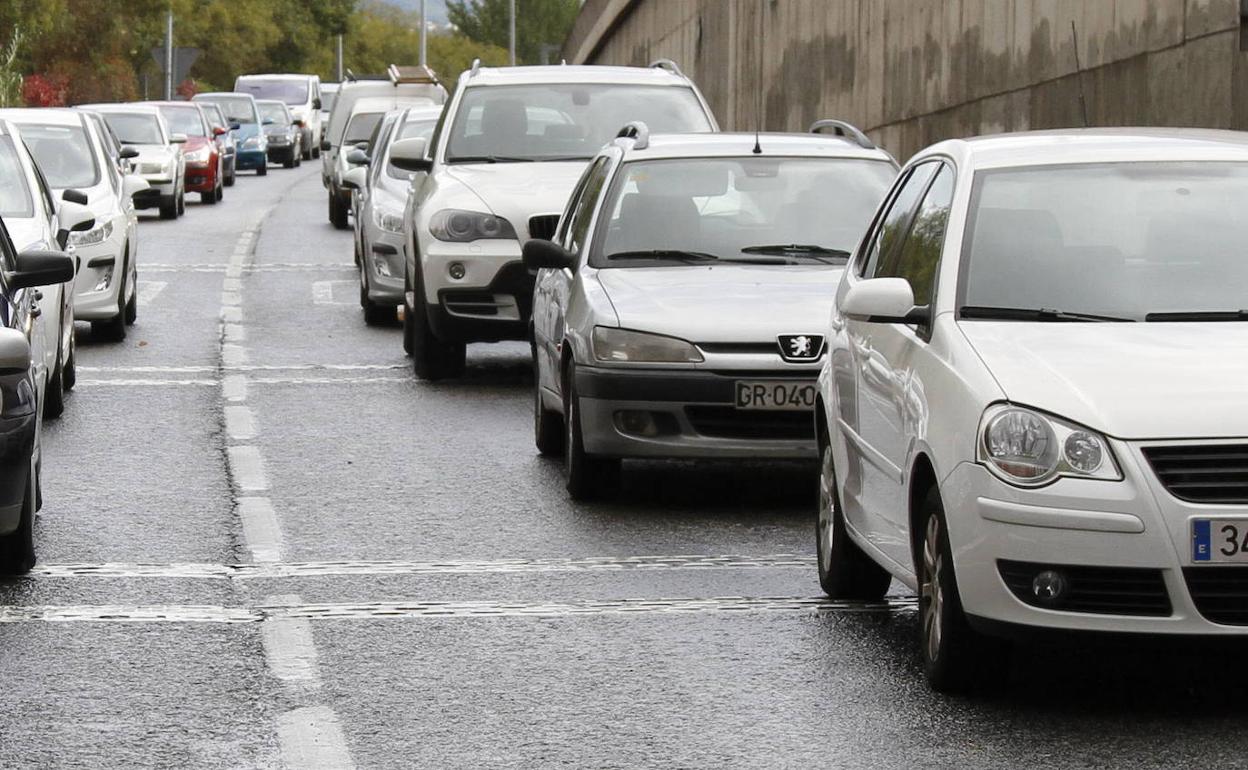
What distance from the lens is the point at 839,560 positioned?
8.38 m

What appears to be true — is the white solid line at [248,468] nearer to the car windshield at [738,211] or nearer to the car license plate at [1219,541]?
the car windshield at [738,211]

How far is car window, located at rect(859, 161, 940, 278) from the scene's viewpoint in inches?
322

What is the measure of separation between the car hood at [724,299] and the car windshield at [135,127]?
2722 centimetres

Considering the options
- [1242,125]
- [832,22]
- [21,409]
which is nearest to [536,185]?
[1242,125]

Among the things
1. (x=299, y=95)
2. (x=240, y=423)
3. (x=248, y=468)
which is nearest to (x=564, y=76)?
(x=240, y=423)

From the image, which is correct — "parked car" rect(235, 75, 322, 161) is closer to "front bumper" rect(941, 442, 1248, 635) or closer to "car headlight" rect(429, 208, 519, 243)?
"car headlight" rect(429, 208, 519, 243)

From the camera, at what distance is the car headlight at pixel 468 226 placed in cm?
1571

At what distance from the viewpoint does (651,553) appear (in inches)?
376

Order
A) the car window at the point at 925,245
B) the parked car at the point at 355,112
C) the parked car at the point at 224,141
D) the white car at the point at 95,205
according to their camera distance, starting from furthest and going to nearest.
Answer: the parked car at the point at 224,141 < the parked car at the point at 355,112 < the white car at the point at 95,205 < the car window at the point at 925,245

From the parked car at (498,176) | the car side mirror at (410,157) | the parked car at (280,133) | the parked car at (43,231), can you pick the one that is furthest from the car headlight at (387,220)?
the parked car at (280,133)

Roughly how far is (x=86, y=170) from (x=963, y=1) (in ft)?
25.1

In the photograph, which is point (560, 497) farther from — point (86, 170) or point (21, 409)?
point (86, 170)

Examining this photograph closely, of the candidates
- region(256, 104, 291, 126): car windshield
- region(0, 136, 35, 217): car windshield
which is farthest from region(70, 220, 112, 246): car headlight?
region(256, 104, 291, 126): car windshield

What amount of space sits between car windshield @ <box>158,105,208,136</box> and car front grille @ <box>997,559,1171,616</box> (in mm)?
38809
